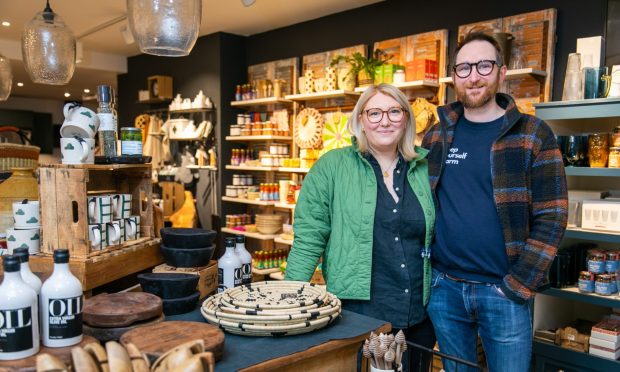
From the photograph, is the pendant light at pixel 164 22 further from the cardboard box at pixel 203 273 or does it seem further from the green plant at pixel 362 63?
the green plant at pixel 362 63

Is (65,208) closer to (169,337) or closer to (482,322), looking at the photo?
(169,337)

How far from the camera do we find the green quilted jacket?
1812 millimetres

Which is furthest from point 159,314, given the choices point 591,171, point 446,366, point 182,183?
point 182,183

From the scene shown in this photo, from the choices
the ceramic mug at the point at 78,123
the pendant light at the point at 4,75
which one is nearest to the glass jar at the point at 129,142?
the ceramic mug at the point at 78,123

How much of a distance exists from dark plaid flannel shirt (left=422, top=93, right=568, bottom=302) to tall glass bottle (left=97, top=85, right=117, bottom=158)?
4.72 ft

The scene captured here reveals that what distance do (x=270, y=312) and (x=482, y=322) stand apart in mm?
916

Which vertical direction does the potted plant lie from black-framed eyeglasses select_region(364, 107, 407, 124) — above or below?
above

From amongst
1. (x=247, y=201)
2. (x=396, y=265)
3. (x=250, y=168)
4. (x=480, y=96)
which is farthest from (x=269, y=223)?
(x=480, y=96)

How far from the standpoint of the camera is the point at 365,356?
1229 mm

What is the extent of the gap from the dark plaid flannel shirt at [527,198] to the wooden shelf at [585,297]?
1254 mm

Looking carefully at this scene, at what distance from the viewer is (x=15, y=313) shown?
41.2 inches

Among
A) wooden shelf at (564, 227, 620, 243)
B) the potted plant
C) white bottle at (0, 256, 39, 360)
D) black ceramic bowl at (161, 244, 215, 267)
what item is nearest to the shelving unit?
wooden shelf at (564, 227, 620, 243)

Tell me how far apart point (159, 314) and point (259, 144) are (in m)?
4.60

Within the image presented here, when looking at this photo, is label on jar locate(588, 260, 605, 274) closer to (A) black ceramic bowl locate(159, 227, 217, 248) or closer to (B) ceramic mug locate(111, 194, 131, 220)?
(A) black ceramic bowl locate(159, 227, 217, 248)
